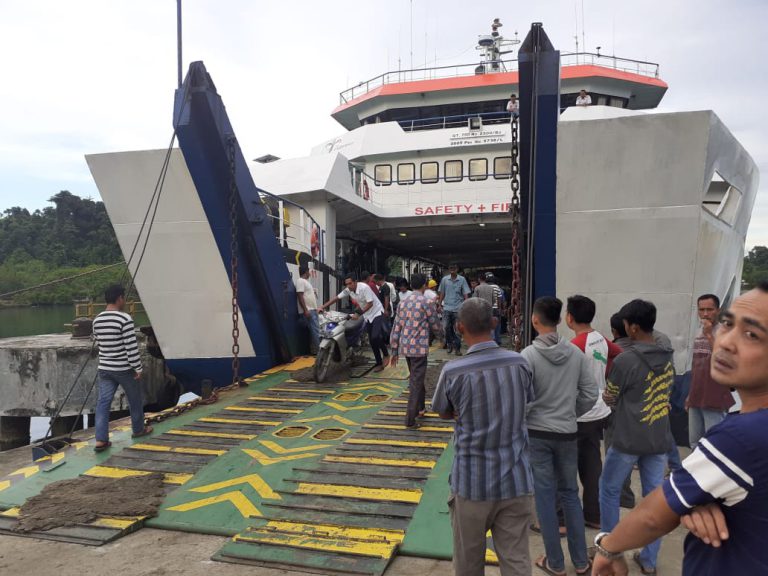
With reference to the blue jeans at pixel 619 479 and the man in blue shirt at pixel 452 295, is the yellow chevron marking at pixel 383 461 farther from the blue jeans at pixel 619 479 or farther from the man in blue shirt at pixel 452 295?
the man in blue shirt at pixel 452 295

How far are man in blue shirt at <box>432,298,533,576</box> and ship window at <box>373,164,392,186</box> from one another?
1226cm

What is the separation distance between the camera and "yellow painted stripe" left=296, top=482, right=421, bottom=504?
3753mm

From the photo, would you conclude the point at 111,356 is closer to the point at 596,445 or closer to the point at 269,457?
the point at 269,457

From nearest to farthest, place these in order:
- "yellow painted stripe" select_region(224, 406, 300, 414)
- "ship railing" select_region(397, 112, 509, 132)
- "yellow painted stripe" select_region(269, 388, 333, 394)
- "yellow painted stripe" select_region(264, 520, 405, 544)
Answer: "yellow painted stripe" select_region(264, 520, 405, 544) → "yellow painted stripe" select_region(224, 406, 300, 414) → "yellow painted stripe" select_region(269, 388, 333, 394) → "ship railing" select_region(397, 112, 509, 132)

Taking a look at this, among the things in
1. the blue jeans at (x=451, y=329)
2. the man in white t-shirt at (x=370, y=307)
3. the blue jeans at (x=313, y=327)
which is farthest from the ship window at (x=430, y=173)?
the man in white t-shirt at (x=370, y=307)

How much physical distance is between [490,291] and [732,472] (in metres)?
7.75

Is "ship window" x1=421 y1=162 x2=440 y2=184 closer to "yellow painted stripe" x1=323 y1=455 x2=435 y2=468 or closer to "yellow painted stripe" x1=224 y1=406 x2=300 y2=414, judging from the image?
"yellow painted stripe" x1=224 y1=406 x2=300 y2=414

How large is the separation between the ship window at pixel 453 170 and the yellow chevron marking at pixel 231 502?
36.8 feet

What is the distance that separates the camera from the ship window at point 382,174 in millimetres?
14219

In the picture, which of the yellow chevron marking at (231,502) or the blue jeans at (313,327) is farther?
the blue jeans at (313,327)

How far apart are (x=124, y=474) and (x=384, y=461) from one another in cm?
216

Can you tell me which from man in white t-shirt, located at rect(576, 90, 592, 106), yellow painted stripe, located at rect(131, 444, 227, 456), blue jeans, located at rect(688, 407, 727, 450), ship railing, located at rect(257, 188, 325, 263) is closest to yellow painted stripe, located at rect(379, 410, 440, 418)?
yellow painted stripe, located at rect(131, 444, 227, 456)

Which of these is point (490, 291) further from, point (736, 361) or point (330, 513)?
point (736, 361)

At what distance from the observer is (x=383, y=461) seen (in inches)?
175
